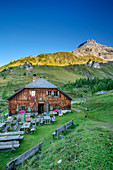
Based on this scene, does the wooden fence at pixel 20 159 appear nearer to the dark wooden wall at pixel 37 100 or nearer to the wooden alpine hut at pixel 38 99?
the wooden alpine hut at pixel 38 99

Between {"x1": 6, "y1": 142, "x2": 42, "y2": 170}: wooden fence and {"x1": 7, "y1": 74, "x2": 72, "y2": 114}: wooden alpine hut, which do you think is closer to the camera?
{"x1": 6, "y1": 142, "x2": 42, "y2": 170}: wooden fence

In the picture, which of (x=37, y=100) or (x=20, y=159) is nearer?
(x=20, y=159)

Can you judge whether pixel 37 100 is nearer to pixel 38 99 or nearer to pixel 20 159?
pixel 38 99

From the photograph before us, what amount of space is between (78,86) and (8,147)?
114 meters

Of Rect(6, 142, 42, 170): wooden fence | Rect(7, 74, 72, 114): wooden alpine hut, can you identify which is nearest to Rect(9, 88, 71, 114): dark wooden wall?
Rect(7, 74, 72, 114): wooden alpine hut

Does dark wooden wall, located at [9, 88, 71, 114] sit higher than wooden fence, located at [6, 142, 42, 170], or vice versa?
dark wooden wall, located at [9, 88, 71, 114]

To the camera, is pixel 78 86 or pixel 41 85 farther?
pixel 78 86

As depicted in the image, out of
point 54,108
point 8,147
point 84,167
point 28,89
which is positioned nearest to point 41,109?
point 54,108

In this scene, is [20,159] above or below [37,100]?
below

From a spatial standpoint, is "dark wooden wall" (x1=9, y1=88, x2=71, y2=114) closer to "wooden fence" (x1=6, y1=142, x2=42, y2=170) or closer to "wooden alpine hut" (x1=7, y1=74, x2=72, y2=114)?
"wooden alpine hut" (x1=7, y1=74, x2=72, y2=114)

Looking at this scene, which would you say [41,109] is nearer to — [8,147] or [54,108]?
[54,108]

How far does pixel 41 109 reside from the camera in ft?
81.9

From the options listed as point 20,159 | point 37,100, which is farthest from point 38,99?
point 20,159

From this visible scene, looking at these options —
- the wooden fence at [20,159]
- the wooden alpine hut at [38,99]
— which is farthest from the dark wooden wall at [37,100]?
the wooden fence at [20,159]
